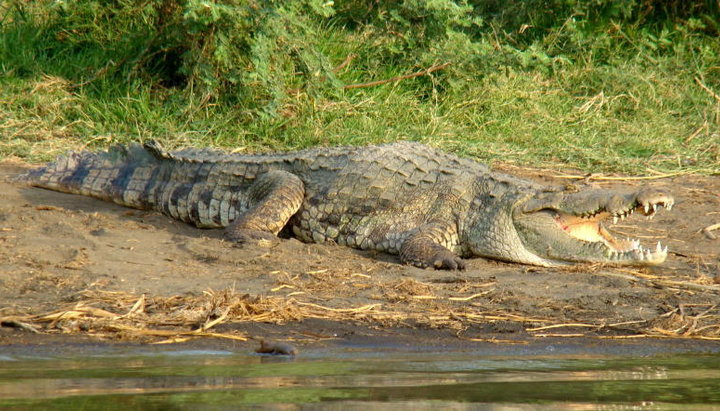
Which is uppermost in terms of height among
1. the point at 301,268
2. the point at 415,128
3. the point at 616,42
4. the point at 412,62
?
the point at 616,42

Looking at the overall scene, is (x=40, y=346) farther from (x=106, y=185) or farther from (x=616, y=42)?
(x=616, y=42)

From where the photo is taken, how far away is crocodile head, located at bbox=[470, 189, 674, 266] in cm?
599

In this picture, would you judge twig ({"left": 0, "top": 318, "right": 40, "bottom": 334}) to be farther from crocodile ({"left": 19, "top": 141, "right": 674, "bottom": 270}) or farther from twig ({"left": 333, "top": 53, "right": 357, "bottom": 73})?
twig ({"left": 333, "top": 53, "right": 357, "bottom": 73})

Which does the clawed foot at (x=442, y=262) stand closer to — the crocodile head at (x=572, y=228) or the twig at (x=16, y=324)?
the crocodile head at (x=572, y=228)

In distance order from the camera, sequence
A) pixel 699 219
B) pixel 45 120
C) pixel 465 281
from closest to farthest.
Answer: pixel 465 281
pixel 699 219
pixel 45 120

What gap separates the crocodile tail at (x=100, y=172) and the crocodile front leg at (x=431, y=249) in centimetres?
206

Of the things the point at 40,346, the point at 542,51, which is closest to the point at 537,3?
the point at 542,51

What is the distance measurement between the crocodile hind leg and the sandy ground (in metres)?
0.18

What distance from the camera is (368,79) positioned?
9508 mm

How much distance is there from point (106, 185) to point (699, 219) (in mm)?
4131

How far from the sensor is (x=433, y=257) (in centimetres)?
602

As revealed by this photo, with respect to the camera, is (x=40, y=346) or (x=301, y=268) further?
(x=301, y=268)


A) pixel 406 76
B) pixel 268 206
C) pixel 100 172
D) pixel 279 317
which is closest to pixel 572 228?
pixel 268 206

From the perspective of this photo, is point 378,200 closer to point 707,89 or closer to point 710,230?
point 710,230
